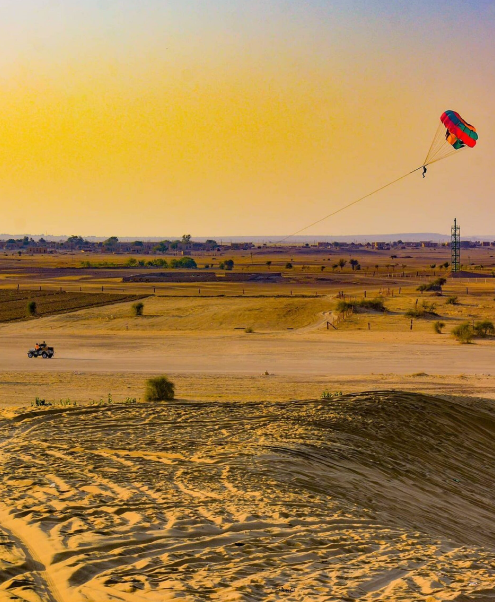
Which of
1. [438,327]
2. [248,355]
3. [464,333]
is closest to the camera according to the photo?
[248,355]

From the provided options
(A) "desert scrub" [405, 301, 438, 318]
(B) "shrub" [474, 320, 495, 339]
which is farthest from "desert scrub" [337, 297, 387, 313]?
(B) "shrub" [474, 320, 495, 339]

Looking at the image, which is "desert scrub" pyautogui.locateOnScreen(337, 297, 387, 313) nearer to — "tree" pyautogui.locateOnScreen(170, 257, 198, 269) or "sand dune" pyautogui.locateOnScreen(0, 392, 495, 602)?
"sand dune" pyautogui.locateOnScreen(0, 392, 495, 602)

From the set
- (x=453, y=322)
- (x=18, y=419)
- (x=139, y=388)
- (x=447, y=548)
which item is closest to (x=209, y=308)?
(x=453, y=322)

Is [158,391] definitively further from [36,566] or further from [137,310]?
[137,310]

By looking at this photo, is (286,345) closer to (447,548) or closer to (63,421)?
(63,421)

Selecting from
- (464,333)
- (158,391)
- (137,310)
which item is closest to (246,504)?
(158,391)

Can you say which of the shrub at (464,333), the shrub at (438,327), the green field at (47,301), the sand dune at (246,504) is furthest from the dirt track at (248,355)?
the sand dune at (246,504)

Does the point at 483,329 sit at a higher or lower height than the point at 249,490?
lower
